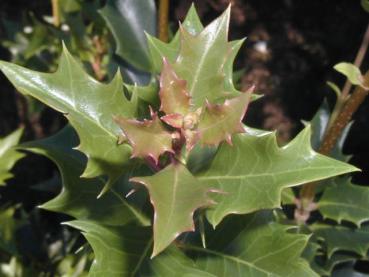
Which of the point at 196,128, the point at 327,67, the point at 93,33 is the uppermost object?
the point at 196,128

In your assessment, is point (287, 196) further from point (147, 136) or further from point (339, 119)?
point (147, 136)

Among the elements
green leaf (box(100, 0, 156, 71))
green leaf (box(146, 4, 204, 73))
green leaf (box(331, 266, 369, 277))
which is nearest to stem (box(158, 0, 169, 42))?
green leaf (box(100, 0, 156, 71))

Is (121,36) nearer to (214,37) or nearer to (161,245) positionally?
(214,37)

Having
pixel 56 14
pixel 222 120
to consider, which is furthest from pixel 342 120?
pixel 56 14

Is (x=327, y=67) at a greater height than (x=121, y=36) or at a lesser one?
lesser

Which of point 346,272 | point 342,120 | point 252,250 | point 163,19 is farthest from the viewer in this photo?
→ point 346,272

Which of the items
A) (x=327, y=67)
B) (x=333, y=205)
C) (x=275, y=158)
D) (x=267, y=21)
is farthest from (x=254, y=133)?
(x=267, y=21)
